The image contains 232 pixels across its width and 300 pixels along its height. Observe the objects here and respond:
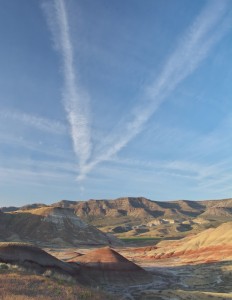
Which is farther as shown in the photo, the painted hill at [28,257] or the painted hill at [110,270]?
the painted hill at [110,270]

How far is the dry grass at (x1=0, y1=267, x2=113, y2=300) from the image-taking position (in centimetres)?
2259

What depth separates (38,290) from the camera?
24688 millimetres

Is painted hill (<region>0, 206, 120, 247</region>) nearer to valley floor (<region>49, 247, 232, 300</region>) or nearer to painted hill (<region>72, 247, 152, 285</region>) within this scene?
valley floor (<region>49, 247, 232, 300</region>)

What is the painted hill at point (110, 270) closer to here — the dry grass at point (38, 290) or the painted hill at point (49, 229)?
the dry grass at point (38, 290)

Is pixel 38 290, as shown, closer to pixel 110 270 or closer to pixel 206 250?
pixel 110 270

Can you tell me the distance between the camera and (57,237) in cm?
15762

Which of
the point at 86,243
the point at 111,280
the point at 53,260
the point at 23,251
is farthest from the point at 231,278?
the point at 86,243

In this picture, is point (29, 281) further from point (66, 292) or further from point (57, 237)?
point (57, 237)

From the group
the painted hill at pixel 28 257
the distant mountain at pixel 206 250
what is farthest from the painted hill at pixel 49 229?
the painted hill at pixel 28 257

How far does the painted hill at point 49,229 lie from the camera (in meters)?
155

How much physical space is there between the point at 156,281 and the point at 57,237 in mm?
107049

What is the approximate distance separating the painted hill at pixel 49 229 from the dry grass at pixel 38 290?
12395cm

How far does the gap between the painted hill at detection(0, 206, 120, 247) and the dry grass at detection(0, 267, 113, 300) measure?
124 metres

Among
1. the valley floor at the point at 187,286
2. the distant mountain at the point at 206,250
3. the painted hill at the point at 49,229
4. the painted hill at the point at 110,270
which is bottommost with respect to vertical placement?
the valley floor at the point at 187,286
